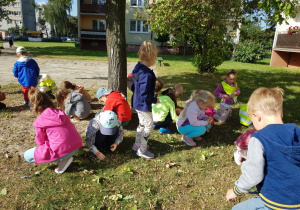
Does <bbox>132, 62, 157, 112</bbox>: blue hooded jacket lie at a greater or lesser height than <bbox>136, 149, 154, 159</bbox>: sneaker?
greater

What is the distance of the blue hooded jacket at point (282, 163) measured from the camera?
1646 millimetres

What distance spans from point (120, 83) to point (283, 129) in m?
4.30

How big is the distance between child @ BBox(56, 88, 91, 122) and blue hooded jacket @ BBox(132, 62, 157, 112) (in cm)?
205

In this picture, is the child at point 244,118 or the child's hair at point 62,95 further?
the child at point 244,118

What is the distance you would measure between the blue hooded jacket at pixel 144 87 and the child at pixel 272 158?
6.20ft

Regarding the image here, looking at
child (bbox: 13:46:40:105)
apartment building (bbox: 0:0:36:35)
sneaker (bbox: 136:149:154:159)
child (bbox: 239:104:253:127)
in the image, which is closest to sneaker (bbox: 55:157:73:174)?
sneaker (bbox: 136:149:154:159)

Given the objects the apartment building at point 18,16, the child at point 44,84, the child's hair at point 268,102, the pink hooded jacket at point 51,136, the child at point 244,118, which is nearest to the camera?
the child's hair at point 268,102

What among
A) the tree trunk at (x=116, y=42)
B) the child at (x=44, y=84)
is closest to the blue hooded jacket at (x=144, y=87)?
the tree trunk at (x=116, y=42)

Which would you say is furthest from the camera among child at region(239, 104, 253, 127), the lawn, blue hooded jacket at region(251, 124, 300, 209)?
child at region(239, 104, 253, 127)

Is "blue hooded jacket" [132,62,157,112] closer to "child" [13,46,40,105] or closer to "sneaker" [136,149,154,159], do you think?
"sneaker" [136,149,154,159]

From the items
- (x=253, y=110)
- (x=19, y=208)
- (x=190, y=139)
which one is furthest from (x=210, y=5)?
(x=19, y=208)

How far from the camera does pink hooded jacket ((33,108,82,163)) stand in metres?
3.09

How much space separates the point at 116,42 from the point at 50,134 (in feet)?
9.47

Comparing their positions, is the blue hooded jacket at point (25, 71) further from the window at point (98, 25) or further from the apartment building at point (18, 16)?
the apartment building at point (18, 16)
